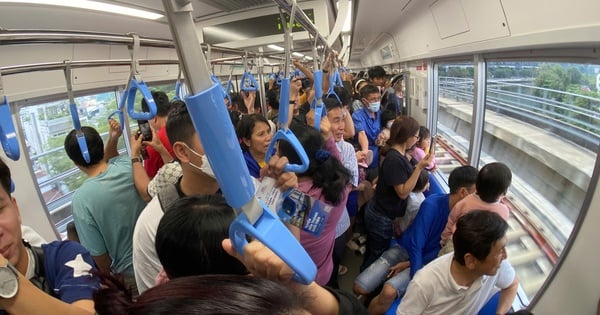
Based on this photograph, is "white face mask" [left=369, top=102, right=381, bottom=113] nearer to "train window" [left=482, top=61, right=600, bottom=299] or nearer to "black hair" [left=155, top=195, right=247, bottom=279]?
"train window" [left=482, top=61, right=600, bottom=299]

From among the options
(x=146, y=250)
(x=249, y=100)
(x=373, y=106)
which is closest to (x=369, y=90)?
(x=373, y=106)

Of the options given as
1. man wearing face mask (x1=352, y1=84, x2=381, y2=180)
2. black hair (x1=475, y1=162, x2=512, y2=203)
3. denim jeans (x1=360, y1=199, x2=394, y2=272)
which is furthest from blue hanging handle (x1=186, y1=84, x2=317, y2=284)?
man wearing face mask (x1=352, y1=84, x2=381, y2=180)

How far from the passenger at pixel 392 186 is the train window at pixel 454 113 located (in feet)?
4.98

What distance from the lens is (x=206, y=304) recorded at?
504 millimetres

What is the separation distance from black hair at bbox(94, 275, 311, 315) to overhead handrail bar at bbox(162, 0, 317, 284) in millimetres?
128

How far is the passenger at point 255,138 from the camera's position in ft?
7.25

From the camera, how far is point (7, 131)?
3.12 ft

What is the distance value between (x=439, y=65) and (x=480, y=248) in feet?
14.3

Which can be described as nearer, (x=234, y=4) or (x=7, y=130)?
(x=7, y=130)

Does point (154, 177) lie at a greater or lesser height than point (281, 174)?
lesser

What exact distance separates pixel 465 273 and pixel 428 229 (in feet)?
2.25

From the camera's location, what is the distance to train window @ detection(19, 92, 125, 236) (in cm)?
362

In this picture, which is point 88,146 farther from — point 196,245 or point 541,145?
point 541,145

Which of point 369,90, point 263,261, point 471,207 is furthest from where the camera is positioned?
point 369,90
